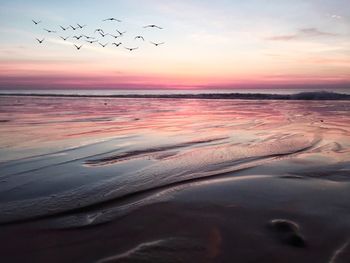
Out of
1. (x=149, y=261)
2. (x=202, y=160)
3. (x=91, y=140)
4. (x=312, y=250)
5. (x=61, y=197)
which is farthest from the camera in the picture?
(x=91, y=140)

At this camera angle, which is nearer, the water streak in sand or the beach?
the beach

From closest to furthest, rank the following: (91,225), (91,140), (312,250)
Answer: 1. (312,250)
2. (91,225)
3. (91,140)

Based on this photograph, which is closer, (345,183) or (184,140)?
(345,183)

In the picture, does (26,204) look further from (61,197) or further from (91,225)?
(91,225)

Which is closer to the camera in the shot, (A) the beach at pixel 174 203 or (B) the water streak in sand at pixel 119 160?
(A) the beach at pixel 174 203

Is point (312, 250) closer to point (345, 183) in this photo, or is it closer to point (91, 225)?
point (91, 225)

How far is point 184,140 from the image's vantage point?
1297 centimetres

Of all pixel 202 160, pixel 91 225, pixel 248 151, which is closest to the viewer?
pixel 91 225

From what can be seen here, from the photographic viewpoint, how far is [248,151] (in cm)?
1059

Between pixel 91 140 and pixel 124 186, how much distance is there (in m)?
6.19

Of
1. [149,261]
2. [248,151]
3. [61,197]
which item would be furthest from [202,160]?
[149,261]

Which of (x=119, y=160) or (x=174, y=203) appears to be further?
(x=119, y=160)

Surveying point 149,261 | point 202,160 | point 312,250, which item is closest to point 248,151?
point 202,160

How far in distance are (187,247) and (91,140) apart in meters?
8.99
